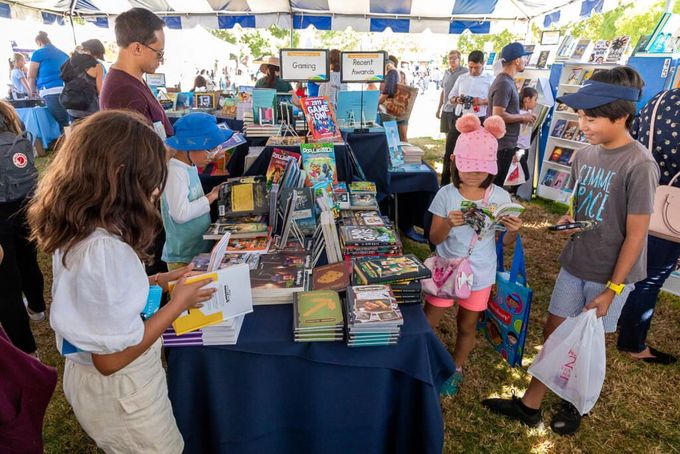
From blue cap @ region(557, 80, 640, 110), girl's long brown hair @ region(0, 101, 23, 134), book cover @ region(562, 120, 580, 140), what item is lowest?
book cover @ region(562, 120, 580, 140)

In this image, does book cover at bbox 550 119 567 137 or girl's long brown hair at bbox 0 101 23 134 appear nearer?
girl's long brown hair at bbox 0 101 23 134

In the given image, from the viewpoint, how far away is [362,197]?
262cm

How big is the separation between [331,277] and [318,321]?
315 millimetres

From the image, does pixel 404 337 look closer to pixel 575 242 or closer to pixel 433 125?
pixel 575 242

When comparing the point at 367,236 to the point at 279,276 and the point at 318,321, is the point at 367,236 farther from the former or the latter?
the point at 318,321

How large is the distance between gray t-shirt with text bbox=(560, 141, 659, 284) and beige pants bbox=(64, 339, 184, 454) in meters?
1.75

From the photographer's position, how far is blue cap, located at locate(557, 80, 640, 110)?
1560 millimetres

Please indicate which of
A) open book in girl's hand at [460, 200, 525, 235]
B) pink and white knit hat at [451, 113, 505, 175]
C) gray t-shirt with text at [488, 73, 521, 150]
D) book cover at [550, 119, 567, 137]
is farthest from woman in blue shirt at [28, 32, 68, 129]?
book cover at [550, 119, 567, 137]

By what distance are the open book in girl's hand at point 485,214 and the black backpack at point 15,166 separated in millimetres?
2181

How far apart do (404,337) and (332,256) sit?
1.87 feet

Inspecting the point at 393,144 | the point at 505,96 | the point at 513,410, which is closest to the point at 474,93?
the point at 505,96

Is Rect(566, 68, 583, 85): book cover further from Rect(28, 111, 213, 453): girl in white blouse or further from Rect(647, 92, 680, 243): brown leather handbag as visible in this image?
Rect(28, 111, 213, 453): girl in white blouse

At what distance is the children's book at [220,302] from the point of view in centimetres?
124

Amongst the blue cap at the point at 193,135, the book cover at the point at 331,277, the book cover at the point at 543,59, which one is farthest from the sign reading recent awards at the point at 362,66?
the book cover at the point at 543,59
